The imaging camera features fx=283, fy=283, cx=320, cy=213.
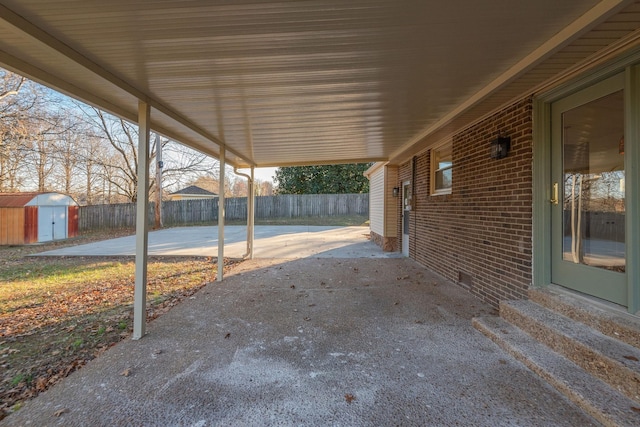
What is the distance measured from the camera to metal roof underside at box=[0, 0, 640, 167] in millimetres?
1840

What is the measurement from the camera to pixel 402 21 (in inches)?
77.7

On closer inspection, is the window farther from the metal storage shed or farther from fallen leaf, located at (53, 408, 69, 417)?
the metal storage shed

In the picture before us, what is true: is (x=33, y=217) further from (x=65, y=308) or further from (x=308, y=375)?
(x=308, y=375)

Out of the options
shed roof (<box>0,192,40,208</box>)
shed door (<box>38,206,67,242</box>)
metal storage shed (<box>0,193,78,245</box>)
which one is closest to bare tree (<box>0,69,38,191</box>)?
shed roof (<box>0,192,40,208</box>)

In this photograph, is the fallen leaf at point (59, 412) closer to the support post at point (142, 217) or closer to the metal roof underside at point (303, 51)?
the support post at point (142, 217)

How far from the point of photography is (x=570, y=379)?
6.48 ft

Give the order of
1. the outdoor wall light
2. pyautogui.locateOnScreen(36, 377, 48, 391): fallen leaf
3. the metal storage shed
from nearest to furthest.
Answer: pyautogui.locateOnScreen(36, 377, 48, 391): fallen leaf, the outdoor wall light, the metal storage shed

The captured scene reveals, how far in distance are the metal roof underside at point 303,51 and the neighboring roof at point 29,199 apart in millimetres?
11786

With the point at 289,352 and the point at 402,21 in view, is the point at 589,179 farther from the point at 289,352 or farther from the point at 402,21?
the point at 289,352

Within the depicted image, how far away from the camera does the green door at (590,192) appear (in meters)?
2.35

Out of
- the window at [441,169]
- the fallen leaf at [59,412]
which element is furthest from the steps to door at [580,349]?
the fallen leaf at [59,412]

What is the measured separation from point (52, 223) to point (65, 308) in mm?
11162

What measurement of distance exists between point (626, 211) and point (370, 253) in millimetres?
6026

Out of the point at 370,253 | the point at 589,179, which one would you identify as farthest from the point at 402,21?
the point at 370,253
